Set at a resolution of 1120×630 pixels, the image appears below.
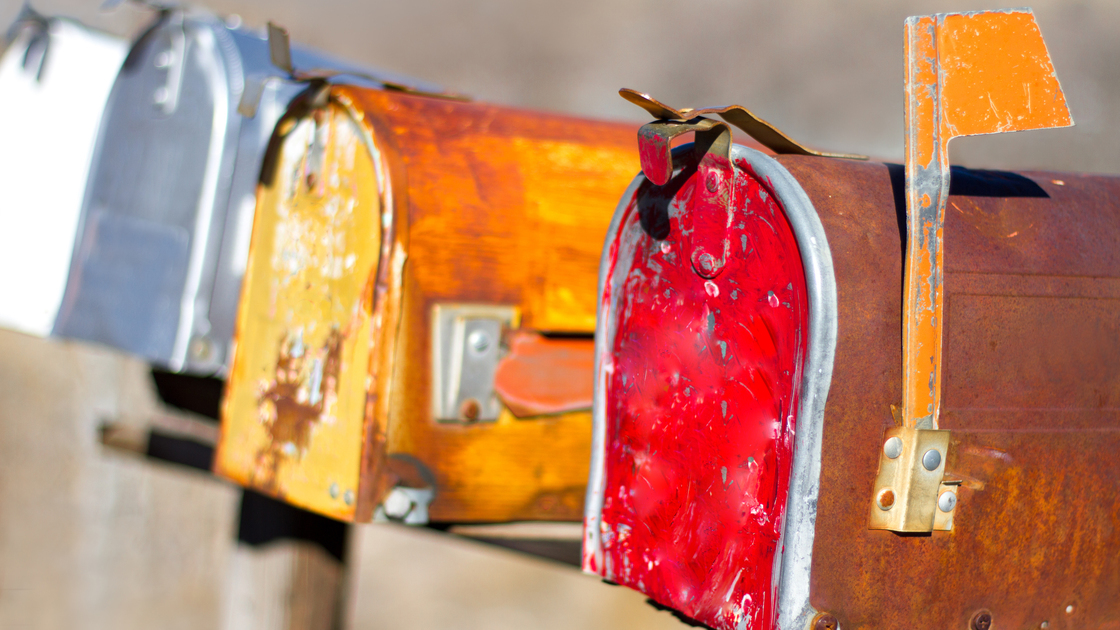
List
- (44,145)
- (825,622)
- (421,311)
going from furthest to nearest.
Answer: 1. (44,145)
2. (421,311)
3. (825,622)

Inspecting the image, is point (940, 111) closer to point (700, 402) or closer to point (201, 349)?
point (700, 402)

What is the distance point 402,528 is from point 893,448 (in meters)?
1.95

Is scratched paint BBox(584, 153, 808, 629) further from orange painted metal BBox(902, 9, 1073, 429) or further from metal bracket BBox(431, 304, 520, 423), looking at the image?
metal bracket BBox(431, 304, 520, 423)

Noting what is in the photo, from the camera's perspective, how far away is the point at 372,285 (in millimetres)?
1187

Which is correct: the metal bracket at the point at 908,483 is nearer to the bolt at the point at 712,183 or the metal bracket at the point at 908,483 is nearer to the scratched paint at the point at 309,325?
the bolt at the point at 712,183

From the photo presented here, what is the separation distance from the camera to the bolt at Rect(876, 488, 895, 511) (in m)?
0.80

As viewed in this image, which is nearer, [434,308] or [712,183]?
[712,183]

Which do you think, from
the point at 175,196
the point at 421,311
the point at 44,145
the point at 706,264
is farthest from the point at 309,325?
the point at 44,145

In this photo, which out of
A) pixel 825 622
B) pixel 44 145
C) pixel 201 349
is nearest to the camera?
pixel 825 622

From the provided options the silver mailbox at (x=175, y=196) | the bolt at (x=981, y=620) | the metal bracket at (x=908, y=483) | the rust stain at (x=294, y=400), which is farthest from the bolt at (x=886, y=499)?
the silver mailbox at (x=175, y=196)

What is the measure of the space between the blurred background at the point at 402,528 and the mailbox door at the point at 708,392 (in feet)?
4.48

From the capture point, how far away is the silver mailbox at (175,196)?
1.55m

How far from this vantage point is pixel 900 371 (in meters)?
0.80

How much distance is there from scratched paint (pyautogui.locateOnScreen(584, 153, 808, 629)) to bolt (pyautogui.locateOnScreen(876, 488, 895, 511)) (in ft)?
0.25
